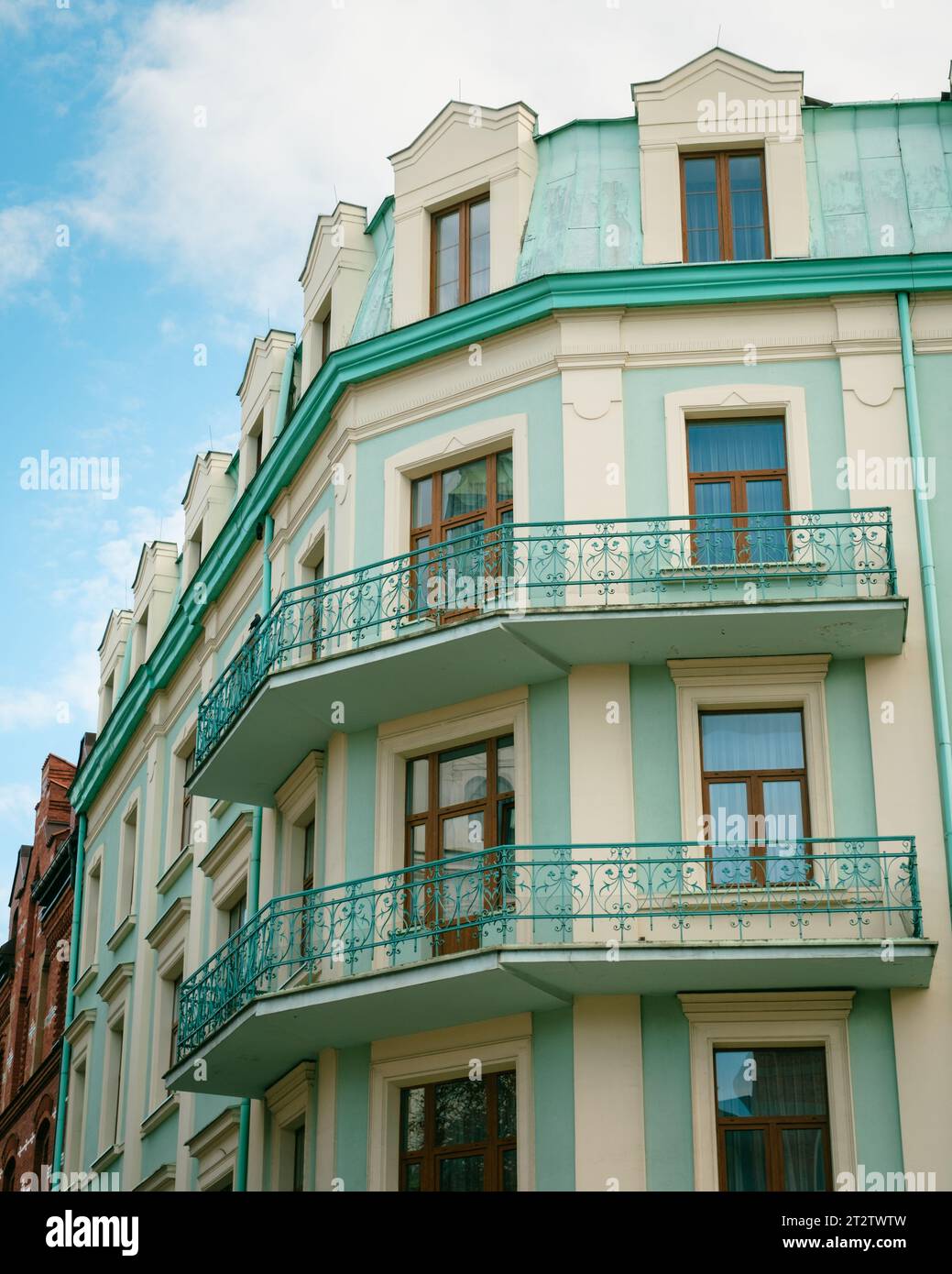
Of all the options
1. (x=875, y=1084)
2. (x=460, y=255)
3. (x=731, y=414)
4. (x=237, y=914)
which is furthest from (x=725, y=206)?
(x=237, y=914)

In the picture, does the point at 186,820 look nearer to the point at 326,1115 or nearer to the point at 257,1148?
the point at 257,1148

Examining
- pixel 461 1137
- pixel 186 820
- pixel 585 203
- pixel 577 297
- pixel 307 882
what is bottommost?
pixel 461 1137

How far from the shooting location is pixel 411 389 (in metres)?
23.7

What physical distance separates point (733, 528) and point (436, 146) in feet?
22.5

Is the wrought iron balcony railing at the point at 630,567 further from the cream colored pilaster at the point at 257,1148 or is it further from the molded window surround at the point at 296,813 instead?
the cream colored pilaster at the point at 257,1148

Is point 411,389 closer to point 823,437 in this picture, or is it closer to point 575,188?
point 575,188

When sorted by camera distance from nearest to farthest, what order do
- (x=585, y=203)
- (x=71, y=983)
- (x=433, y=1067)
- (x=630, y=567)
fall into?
(x=433, y=1067)
(x=630, y=567)
(x=585, y=203)
(x=71, y=983)

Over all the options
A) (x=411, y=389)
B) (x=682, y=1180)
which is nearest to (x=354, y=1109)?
(x=682, y=1180)

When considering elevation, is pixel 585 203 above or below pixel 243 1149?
above

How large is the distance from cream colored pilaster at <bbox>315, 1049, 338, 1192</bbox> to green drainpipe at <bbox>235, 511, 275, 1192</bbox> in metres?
1.79

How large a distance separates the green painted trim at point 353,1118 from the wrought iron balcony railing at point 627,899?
100 cm

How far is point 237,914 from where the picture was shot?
1061 inches

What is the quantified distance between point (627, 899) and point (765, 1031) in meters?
1.85
